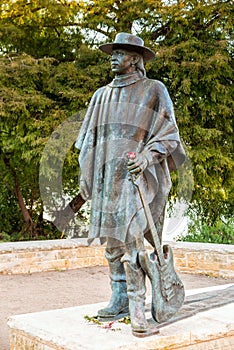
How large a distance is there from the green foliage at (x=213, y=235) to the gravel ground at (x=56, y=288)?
163cm

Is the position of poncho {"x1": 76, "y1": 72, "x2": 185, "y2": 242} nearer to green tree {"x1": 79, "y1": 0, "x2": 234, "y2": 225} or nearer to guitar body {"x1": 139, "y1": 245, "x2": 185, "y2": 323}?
guitar body {"x1": 139, "y1": 245, "x2": 185, "y2": 323}

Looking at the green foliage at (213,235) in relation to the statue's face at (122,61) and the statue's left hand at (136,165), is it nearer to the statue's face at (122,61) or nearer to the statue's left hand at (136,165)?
the statue's face at (122,61)

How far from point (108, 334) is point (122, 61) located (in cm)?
188

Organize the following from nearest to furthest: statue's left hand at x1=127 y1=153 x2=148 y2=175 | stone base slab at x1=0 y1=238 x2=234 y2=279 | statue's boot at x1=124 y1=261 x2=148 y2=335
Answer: statue's left hand at x1=127 y1=153 x2=148 y2=175, statue's boot at x1=124 y1=261 x2=148 y2=335, stone base slab at x1=0 y1=238 x2=234 y2=279

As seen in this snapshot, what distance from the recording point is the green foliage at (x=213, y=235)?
392 inches

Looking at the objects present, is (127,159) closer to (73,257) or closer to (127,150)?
(127,150)

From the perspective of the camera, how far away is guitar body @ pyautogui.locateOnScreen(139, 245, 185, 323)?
3809mm

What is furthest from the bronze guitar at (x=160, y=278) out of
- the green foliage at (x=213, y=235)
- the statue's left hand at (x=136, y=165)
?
the green foliage at (x=213, y=235)

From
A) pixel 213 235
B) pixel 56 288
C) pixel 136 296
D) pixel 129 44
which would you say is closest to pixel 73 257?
pixel 56 288

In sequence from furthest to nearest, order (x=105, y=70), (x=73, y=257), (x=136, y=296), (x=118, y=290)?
(x=105, y=70) < (x=73, y=257) < (x=118, y=290) < (x=136, y=296)

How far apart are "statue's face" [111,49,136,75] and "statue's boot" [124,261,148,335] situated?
53.0 inches

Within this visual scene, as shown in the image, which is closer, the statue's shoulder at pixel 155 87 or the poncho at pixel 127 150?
the poncho at pixel 127 150

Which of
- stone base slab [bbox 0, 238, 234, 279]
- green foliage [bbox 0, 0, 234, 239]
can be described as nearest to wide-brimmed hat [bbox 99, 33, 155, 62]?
stone base slab [bbox 0, 238, 234, 279]

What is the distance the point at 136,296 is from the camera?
3.75 metres
